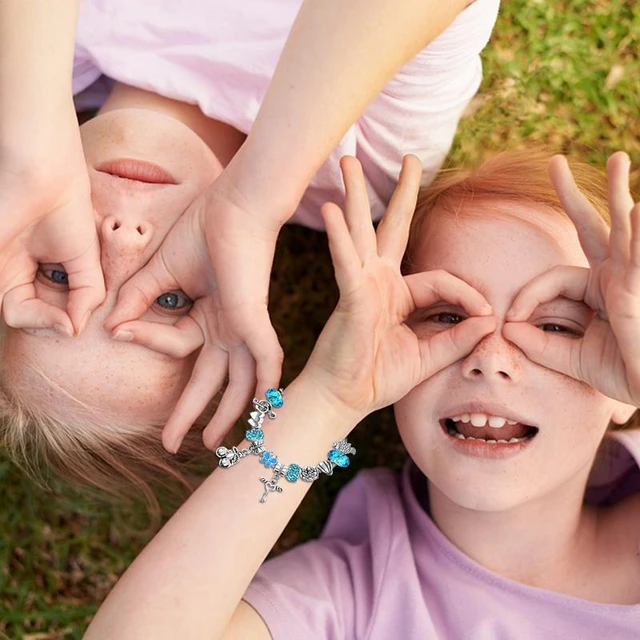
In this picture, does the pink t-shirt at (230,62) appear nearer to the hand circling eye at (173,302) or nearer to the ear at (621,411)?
the hand circling eye at (173,302)

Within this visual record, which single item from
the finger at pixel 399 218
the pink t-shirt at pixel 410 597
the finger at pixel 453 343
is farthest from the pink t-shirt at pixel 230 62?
the pink t-shirt at pixel 410 597

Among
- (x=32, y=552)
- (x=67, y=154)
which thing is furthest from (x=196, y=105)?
(x=32, y=552)

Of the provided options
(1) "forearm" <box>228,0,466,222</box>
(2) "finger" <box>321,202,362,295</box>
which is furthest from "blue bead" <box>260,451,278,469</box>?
(1) "forearm" <box>228,0,466,222</box>

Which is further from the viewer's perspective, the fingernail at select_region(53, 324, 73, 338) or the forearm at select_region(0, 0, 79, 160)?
the fingernail at select_region(53, 324, 73, 338)

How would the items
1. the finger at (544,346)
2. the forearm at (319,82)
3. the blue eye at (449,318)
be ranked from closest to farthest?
1. the forearm at (319,82)
2. the finger at (544,346)
3. the blue eye at (449,318)

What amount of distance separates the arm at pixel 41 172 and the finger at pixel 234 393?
0.28m

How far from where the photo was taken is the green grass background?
2.31m

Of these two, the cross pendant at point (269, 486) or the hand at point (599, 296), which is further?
the cross pendant at point (269, 486)

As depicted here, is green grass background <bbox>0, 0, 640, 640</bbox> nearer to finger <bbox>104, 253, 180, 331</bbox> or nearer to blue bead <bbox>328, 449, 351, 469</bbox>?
blue bead <bbox>328, 449, 351, 469</bbox>

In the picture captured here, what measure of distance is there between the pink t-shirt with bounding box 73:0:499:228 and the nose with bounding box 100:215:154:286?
1.23 ft

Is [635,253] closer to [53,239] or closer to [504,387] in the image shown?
[504,387]

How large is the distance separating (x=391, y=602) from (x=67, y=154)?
3.66 ft

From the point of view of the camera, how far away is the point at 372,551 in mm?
2010

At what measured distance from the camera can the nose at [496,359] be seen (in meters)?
1.71
